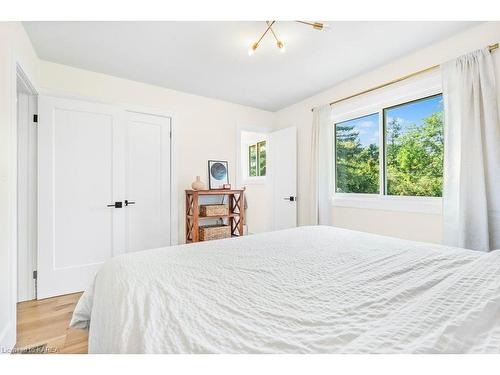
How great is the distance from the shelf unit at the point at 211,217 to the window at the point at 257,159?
1617 mm

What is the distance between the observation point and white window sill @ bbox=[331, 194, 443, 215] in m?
2.33

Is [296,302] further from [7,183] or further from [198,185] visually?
[198,185]

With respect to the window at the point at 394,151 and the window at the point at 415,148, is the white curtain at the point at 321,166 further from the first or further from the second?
the window at the point at 415,148

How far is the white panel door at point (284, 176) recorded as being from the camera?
3.79 metres

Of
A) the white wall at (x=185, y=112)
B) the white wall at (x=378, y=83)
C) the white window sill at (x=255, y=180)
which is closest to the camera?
the white wall at (x=378, y=83)

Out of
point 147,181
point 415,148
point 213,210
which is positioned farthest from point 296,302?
point 147,181

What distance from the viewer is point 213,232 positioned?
3.29 metres

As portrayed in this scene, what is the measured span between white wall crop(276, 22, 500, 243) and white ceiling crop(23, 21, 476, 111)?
100mm

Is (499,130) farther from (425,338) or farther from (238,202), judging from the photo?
(238,202)

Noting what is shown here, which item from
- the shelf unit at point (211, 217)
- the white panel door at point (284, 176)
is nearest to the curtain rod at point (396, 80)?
the white panel door at point (284, 176)

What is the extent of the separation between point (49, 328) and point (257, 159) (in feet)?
14.0

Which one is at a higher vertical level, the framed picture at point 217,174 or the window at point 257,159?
the window at point 257,159

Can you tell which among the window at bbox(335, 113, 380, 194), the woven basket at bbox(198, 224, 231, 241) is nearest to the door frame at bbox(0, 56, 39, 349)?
the woven basket at bbox(198, 224, 231, 241)
